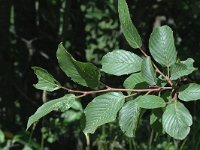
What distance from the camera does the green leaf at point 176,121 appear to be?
77 centimetres

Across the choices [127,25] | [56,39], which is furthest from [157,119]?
[56,39]

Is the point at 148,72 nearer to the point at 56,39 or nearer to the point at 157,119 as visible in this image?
the point at 157,119

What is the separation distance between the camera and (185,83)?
2.95ft

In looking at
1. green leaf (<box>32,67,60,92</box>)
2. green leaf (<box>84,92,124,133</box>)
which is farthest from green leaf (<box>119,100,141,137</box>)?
green leaf (<box>32,67,60,92</box>)

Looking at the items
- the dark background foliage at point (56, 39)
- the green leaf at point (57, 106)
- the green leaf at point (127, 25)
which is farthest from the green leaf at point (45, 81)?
the dark background foliage at point (56, 39)

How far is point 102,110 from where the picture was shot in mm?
817

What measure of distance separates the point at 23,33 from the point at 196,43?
955 mm

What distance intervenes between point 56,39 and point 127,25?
1.75 meters

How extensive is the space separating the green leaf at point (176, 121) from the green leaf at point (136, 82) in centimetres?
7

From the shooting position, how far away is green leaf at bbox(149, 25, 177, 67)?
860 mm

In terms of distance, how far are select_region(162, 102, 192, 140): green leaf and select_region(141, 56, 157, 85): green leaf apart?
2.0 inches

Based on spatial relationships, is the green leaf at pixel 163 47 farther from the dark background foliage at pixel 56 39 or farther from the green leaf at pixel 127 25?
the dark background foliage at pixel 56 39

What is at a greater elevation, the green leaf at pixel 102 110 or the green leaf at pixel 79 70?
the green leaf at pixel 79 70

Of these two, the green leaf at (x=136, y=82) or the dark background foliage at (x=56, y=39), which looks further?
the dark background foliage at (x=56, y=39)
